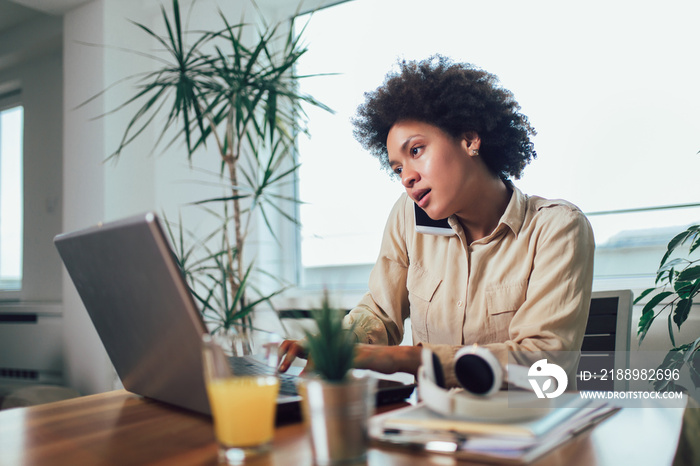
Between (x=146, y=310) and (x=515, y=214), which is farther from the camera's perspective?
(x=515, y=214)

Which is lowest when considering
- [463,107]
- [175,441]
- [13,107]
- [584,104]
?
[175,441]

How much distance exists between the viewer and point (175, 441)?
0.67 meters

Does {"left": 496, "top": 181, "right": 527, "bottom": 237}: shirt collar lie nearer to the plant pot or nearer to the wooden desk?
the wooden desk

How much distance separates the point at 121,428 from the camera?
29.5 inches

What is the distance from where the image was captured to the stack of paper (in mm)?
560

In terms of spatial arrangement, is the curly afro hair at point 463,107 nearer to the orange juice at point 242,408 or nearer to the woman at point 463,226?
the woman at point 463,226

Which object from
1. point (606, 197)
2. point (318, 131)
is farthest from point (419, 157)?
point (318, 131)

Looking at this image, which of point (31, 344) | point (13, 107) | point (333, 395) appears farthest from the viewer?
point (13, 107)

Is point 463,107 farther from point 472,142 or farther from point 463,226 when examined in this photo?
point 463,226

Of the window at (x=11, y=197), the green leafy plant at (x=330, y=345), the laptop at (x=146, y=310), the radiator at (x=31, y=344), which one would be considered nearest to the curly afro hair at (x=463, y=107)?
the laptop at (x=146, y=310)

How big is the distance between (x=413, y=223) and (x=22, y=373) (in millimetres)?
2977

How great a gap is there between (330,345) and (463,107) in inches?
45.2

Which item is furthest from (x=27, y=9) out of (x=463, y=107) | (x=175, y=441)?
(x=175, y=441)

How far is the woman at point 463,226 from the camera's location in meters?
1.34
